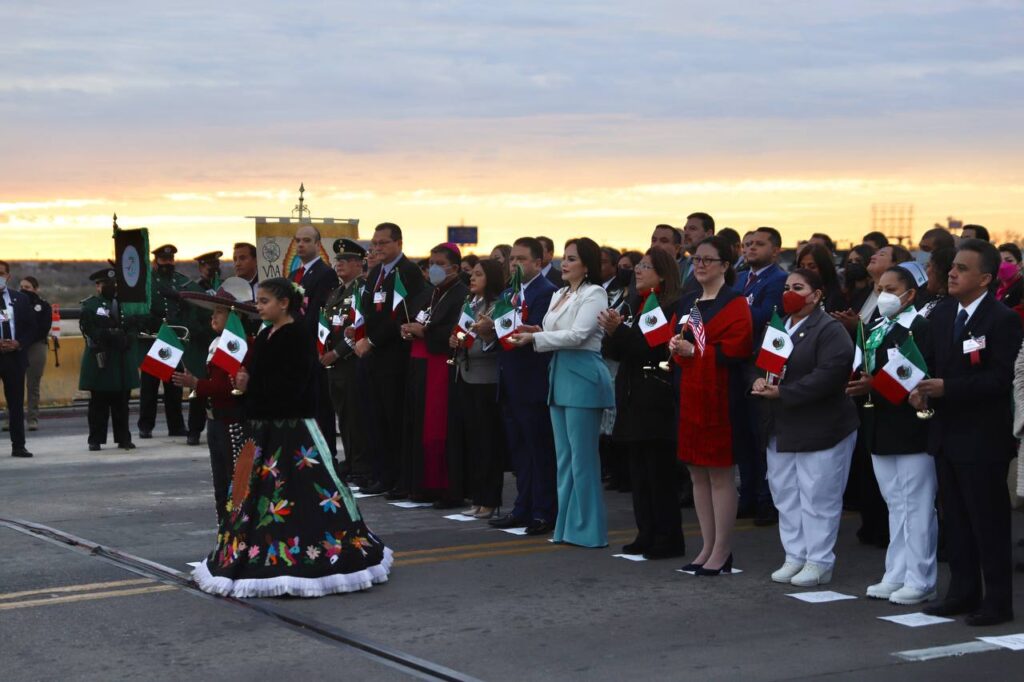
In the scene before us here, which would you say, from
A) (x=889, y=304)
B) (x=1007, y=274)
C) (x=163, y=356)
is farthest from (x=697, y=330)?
(x=163, y=356)

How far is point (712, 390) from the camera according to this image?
29.7 ft

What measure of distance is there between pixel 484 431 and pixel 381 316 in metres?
1.70

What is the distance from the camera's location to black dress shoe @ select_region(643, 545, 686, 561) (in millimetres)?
9719

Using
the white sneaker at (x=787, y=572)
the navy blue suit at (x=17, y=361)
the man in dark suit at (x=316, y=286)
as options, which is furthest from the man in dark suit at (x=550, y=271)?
the navy blue suit at (x=17, y=361)

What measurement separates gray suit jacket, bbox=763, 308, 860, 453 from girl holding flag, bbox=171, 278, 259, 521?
3.37m

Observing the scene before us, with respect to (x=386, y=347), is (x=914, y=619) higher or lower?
lower

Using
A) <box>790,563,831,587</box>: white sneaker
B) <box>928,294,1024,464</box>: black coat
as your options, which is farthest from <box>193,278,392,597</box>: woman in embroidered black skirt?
<box>928,294,1024,464</box>: black coat

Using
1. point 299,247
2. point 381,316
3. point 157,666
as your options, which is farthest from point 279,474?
point 299,247

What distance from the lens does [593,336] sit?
33.5 ft

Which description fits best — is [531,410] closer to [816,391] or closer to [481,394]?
[481,394]

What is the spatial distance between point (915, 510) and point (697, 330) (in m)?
1.73

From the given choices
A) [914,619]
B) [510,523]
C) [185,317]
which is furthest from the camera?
[185,317]

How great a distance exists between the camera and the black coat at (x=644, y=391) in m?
9.55

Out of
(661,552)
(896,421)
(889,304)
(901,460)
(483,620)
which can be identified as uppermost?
(889,304)
